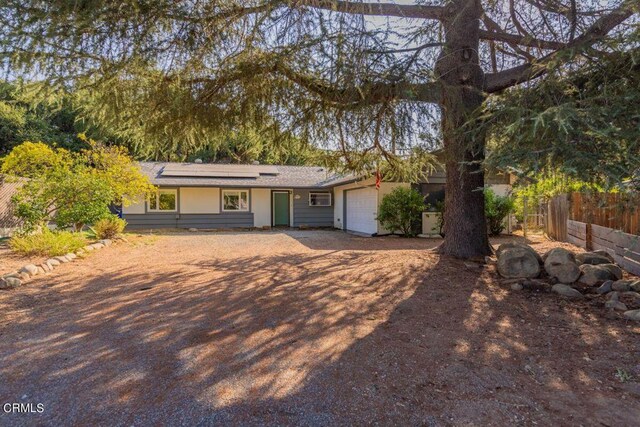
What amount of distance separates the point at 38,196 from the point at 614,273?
11.9 m

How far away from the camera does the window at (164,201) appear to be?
16359 millimetres

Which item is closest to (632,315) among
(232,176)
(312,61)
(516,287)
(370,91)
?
(516,287)

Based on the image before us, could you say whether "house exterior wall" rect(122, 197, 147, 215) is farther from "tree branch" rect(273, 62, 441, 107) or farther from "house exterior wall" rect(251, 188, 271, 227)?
"tree branch" rect(273, 62, 441, 107)

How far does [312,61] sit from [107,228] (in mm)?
8855

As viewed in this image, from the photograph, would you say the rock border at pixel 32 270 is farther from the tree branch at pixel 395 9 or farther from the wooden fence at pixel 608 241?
the wooden fence at pixel 608 241

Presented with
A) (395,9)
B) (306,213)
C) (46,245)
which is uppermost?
(395,9)

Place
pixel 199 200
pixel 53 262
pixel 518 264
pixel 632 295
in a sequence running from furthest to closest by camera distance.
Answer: pixel 199 200 < pixel 53 262 < pixel 518 264 < pixel 632 295

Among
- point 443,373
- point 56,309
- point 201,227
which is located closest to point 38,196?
point 56,309

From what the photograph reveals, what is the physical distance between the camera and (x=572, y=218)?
9.66m

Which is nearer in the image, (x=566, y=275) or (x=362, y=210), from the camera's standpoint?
(x=566, y=275)

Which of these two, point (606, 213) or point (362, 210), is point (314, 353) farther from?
point (362, 210)

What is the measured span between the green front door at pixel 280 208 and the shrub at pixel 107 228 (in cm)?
787

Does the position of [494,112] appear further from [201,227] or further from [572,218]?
[201,227]

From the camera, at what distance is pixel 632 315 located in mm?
4016
